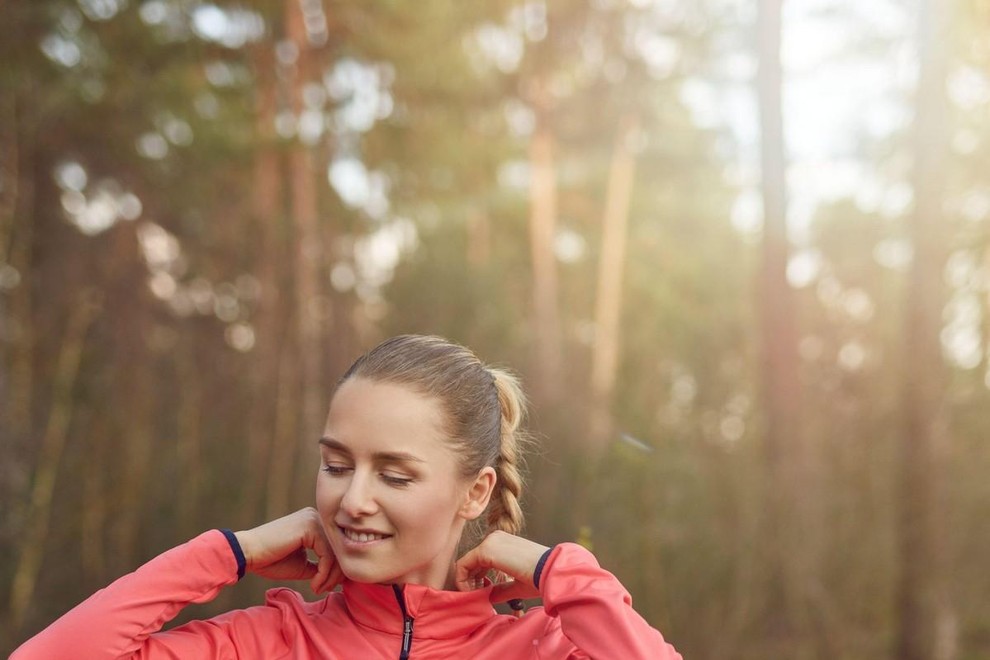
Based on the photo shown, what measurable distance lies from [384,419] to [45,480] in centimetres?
384

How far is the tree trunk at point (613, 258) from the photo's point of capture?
736 inches

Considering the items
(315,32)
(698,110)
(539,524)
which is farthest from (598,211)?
(539,524)

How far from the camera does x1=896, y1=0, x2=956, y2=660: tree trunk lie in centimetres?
664

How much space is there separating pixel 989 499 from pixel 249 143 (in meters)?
7.16

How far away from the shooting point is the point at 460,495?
206 centimetres

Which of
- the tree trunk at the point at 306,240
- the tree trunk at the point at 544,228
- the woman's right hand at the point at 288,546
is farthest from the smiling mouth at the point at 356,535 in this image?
the tree trunk at the point at 544,228

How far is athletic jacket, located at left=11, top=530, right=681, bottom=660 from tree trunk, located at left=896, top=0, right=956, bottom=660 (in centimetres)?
524

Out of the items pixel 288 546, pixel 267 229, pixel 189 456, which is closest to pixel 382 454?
pixel 288 546

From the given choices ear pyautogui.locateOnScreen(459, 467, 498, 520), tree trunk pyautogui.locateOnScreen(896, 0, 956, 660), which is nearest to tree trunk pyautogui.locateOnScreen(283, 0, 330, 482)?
tree trunk pyautogui.locateOnScreen(896, 0, 956, 660)

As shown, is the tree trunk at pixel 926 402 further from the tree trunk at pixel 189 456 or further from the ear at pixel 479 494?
the ear at pixel 479 494

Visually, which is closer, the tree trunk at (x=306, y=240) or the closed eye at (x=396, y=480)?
the closed eye at (x=396, y=480)

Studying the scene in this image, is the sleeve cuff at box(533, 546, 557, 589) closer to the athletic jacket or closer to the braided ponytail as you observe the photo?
the athletic jacket

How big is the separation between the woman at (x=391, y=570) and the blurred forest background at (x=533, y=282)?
Result: 28.5 inches

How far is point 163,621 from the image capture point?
1.95 m
